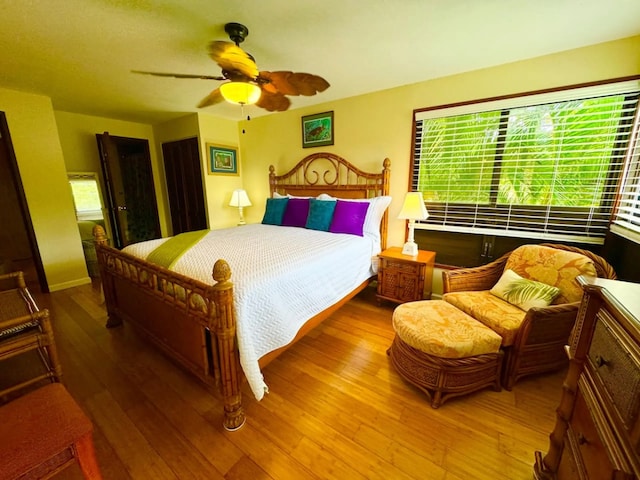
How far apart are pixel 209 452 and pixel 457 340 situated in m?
1.50

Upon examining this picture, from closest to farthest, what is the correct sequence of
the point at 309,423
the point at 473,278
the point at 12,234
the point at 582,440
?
the point at 582,440
the point at 309,423
the point at 473,278
the point at 12,234

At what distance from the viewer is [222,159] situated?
4.22 meters

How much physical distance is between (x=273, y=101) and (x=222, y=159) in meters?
2.28

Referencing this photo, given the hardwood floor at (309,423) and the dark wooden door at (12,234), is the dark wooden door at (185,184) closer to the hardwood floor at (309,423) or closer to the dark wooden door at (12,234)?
the dark wooden door at (12,234)

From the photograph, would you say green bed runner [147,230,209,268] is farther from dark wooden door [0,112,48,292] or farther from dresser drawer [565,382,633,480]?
dark wooden door [0,112,48,292]

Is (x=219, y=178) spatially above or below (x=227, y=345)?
above

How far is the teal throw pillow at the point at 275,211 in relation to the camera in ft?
11.0

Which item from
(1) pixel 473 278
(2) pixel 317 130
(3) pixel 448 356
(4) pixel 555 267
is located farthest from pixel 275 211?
(4) pixel 555 267

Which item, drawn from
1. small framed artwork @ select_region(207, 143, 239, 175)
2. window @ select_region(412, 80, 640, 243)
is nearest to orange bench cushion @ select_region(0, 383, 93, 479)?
window @ select_region(412, 80, 640, 243)

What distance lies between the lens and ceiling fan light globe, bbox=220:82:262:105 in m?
1.73

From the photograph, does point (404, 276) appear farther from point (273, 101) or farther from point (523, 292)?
point (273, 101)

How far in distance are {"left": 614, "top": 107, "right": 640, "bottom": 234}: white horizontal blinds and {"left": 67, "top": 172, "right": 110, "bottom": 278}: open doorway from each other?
20.0ft

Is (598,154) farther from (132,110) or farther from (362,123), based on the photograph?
(132,110)

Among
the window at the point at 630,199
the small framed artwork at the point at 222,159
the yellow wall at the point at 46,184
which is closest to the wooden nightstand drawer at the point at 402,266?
the window at the point at 630,199
